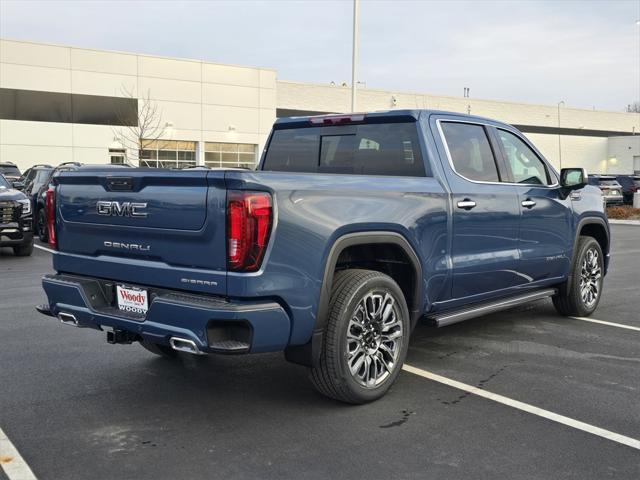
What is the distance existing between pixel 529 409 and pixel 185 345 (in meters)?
2.23

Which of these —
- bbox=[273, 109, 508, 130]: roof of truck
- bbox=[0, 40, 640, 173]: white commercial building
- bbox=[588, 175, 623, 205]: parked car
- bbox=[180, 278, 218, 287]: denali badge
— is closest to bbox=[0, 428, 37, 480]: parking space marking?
bbox=[180, 278, 218, 287]: denali badge

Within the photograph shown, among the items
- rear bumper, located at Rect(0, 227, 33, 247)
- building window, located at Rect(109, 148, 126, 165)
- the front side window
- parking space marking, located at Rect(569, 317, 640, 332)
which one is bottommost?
parking space marking, located at Rect(569, 317, 640, 332)

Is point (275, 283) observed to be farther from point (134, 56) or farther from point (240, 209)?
point (134, 56)

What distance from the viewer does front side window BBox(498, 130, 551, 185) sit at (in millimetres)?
5992

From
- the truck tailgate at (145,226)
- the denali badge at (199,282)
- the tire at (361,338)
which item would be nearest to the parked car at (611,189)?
the tire at (361,338)

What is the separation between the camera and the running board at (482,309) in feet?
16.5

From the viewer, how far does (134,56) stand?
128ft

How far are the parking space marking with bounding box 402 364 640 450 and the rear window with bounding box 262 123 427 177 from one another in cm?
150

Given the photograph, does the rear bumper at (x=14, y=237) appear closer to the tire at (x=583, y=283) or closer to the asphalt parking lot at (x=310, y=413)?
the asphalt parking lot at (x=310, y=413)

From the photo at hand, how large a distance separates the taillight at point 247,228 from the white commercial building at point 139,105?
32407 mm

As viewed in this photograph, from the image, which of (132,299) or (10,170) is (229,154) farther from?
(132,299)

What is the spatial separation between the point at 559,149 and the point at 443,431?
198ft

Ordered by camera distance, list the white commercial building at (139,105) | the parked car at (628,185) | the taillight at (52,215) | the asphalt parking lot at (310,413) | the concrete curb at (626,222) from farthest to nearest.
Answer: the white commercial building at (139,105)
the parked car at (628,185)
the concrete curb at (626,222)
the taillight at (52,215)
the asphalt parking lot at (310,413)

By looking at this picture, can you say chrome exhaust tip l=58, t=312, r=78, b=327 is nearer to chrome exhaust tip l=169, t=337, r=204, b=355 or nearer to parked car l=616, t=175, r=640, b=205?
chrome exhaust tip l=169, t=337, r=204, b=355
